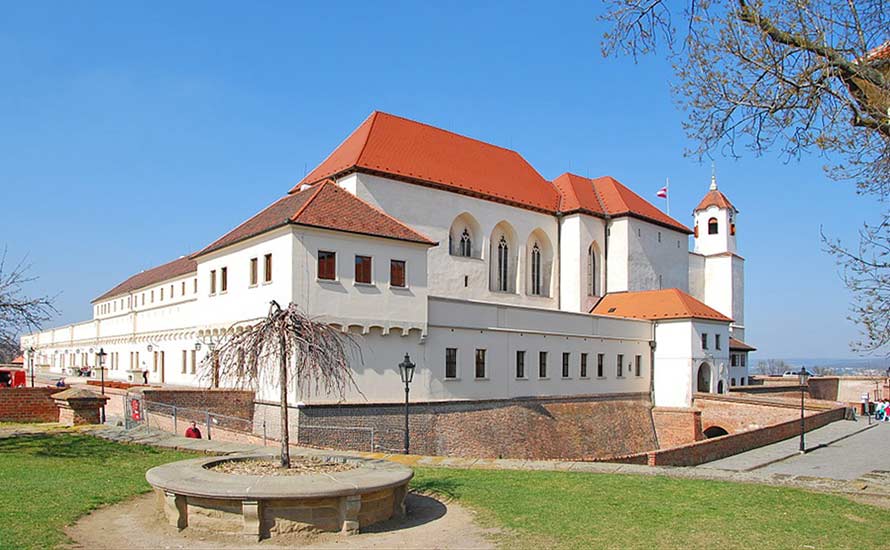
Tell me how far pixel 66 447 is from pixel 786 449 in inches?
1047

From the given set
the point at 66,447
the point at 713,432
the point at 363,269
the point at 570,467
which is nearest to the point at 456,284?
the point at 363,269

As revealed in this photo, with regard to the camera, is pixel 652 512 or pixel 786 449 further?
pixel 786 449

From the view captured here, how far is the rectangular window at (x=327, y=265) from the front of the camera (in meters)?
25.5

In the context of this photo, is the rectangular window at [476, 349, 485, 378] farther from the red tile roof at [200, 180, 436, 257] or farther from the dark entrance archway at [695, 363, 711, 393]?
the dark entrance archway at [695, 363, 711, 393]

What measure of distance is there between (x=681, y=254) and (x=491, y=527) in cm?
4565

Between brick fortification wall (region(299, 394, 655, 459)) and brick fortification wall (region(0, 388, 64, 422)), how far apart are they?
749cm

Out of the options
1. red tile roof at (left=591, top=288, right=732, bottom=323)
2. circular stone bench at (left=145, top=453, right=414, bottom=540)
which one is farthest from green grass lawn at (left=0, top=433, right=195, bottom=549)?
red tile roof at (left=591, top=288, right=732, bottom=323)

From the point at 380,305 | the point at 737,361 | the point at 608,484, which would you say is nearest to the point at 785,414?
the point at 737,361

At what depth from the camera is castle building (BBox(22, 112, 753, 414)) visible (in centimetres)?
2652

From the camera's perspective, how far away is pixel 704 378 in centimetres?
4281

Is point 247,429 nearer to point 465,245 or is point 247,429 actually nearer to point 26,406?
point 26,406

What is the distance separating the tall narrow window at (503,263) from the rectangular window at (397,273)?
14370 mm

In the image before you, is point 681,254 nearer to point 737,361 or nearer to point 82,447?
point 737,361

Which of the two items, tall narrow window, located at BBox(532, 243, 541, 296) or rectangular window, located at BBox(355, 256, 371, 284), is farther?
tall narrow window, located at BBox(532, 243, 541, 296)
